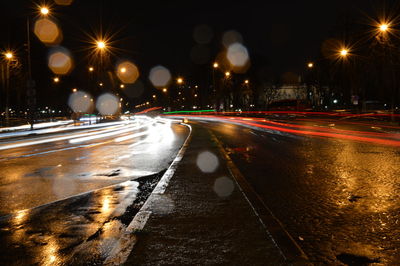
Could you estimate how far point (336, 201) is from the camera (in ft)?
22.2

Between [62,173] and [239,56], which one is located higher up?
[239,56]

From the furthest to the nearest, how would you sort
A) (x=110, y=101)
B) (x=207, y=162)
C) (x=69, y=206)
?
(x=110, y=101), (x=207, y=162), (x=69, y=206)

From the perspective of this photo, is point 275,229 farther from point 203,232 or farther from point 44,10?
point 44,10

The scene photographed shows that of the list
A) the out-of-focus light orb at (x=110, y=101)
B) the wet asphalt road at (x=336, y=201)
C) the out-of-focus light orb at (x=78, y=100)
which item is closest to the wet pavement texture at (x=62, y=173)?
the wet asphalt road at (x=336, y=201)

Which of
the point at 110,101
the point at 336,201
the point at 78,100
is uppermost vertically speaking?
the point at 78,100

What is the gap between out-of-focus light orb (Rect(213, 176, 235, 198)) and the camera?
7503 millimetres

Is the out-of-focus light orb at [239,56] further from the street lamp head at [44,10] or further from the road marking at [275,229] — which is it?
the road marking at [275,229]

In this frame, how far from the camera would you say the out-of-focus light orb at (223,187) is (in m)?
7.50

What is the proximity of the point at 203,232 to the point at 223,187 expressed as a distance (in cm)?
310

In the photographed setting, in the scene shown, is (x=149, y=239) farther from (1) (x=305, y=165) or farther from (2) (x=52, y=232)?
(1) (x=305, y=165)

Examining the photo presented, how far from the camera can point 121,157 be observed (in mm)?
13797

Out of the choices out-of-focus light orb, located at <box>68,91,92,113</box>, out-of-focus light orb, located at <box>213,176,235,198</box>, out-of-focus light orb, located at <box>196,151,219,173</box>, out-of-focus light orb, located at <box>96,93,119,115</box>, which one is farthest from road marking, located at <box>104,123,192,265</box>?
Answer: out-of-focus light orb, located at <box>68,91,92,113</box>

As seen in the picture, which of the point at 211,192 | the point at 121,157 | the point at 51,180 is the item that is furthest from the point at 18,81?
the point at 211,192

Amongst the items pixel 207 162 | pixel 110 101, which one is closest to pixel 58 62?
pixel 110 101
